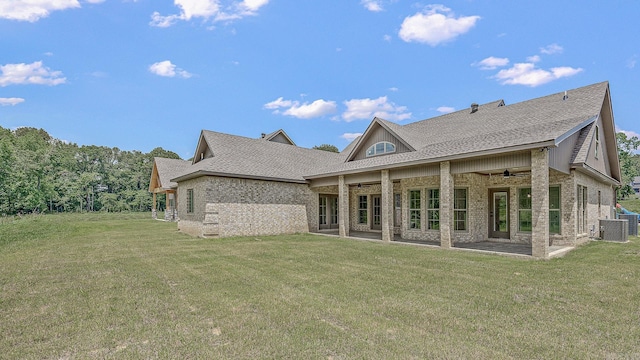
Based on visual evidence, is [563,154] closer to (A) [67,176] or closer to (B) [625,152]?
(B) [625,152]

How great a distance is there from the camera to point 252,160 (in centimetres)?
1681

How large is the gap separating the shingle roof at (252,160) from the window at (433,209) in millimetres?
6200

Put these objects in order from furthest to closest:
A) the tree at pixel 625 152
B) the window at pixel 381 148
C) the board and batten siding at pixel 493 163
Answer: the tree at pixel 625 152 → the window at pixel 381 148 → the board and batten siding at pixel 493 163

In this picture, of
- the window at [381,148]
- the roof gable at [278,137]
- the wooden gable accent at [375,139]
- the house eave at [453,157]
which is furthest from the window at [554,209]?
the roof gable at [278,137]

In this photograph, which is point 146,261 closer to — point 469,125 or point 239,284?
point 239,284

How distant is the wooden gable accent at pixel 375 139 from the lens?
1404cm

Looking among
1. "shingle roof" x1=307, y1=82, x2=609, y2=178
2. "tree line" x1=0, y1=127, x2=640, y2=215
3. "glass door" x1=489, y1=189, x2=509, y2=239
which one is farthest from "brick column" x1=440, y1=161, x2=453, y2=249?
"tree line" x1=0, y1=127, x2=640, y2=215

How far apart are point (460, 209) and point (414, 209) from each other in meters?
1.93

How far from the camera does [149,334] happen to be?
12.8 feet

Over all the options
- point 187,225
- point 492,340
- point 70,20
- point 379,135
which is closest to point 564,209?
point 379,135

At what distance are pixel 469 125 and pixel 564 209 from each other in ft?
16.7

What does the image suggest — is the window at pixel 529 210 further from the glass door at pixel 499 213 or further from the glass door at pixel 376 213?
the glass door at pixel 376 213

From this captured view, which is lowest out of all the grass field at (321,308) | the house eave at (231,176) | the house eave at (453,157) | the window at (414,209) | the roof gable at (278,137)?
the grass field at (321,308)

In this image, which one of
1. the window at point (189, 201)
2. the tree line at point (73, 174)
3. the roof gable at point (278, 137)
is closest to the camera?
the window at point (189, 201)
